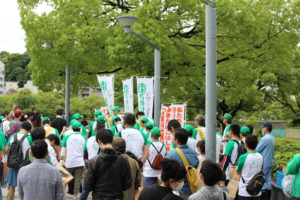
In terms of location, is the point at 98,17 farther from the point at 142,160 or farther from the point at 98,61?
→ the point at 142,160

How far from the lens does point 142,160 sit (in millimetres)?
6867

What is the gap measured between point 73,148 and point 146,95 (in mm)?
Answer: 5365

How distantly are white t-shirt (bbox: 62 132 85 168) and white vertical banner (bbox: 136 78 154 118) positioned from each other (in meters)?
5.03

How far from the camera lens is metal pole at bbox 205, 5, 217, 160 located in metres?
5.96

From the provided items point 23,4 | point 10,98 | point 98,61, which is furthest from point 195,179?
point 10,98

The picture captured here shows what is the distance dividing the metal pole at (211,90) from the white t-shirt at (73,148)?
301cm

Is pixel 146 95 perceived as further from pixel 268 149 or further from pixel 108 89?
pixel 268 149

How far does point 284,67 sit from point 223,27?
4031 millimetres

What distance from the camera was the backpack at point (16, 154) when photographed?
23.0 feet

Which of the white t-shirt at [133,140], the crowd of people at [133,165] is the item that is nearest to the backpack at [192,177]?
the crowd of people at [133,165]

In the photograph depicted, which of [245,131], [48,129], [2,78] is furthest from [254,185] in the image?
[2,78]

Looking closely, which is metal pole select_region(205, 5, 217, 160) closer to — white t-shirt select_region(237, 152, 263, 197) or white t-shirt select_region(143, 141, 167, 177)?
white t-shirt select_region(237, 152, 263, 197)

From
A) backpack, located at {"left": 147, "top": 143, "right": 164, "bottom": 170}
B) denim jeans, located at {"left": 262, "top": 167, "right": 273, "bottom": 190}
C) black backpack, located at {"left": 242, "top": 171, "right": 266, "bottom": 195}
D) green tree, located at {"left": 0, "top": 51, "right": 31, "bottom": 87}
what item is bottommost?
denim jeans, located at {"left": 262, "top": 167, "right": 273, "bottom": 190}

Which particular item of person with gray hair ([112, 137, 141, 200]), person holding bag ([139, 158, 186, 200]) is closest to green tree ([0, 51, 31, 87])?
person with gray hair ([112, 137, 141, 200])
